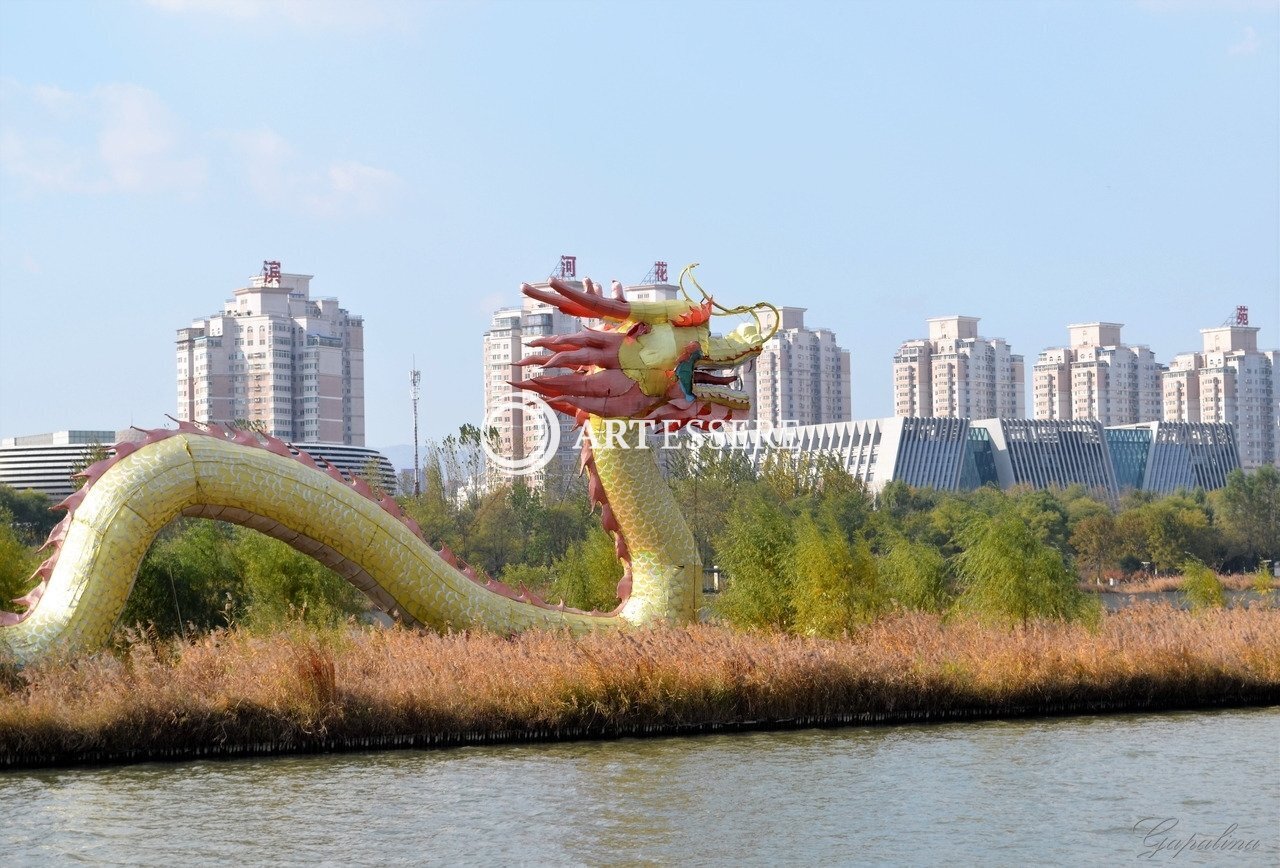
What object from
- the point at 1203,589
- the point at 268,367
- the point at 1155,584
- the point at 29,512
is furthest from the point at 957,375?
the point at 1203,589

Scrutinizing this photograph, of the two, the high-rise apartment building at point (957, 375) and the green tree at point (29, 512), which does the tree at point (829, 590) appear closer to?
the green tree at point (29, 512)

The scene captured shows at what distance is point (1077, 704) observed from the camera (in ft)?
44.5

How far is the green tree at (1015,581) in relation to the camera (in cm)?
1645

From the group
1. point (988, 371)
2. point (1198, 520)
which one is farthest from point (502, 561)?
point (988, 371)

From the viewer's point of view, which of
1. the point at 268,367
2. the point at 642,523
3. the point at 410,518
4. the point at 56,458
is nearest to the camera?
the point at 410,518

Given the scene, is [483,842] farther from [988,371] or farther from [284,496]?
[988,371]

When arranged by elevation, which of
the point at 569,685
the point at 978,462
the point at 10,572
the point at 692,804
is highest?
the point at 978,462

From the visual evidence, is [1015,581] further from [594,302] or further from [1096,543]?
[1096,543]

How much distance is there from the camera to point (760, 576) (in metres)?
16.9

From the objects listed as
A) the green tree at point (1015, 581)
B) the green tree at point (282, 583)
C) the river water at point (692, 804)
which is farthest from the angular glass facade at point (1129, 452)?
the river water at point (692, 804)

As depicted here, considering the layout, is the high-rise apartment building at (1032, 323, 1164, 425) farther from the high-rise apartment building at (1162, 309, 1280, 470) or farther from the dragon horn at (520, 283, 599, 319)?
the dragon horn at (520, 283, 599, 319)

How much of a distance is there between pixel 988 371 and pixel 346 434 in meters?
43.3

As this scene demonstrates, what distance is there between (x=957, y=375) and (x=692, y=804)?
9537 centimetres

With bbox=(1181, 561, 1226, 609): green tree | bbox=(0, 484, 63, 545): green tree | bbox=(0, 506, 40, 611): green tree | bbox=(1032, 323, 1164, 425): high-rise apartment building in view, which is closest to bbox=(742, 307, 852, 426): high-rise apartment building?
bbox=(1032, 323, 1164, 425): high-rise apartment building
